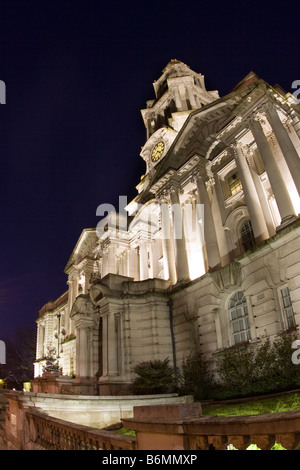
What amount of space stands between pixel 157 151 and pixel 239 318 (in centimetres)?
3190

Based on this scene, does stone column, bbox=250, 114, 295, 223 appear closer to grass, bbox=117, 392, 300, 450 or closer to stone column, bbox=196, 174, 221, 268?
stone column, bbox=196, 174, 221, 268

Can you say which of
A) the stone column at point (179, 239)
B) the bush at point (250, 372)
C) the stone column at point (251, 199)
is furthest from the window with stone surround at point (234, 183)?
the bush at point (250, 372)

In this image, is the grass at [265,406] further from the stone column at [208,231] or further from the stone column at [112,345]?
the stone column at [112,345]

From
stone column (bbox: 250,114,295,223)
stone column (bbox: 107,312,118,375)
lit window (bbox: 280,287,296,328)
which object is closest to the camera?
lit window (bbox: 280,287,296,328)

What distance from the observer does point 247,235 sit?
22.8 metres

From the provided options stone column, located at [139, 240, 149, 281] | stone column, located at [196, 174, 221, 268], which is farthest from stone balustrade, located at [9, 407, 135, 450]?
stone column, located at [139, 240, 149, 281]

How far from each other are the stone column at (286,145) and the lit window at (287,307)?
5.32 metres

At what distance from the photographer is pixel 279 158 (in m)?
21.3

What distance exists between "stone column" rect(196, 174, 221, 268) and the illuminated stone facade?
0.07 metres

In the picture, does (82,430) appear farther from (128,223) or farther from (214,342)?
(128,223)

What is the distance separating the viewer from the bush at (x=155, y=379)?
1956 cm

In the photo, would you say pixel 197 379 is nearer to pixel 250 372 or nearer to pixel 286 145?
pixel 250 372

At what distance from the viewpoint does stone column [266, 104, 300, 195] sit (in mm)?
17392
